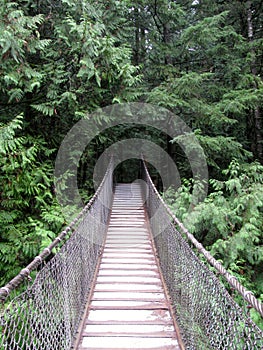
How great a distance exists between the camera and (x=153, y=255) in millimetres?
3707

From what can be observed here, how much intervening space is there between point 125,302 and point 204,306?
1.11 meters

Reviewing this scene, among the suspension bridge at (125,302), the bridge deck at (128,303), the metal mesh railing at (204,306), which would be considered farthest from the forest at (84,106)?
the metal mesh railing at (204,306)

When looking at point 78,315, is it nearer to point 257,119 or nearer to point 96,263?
point 96,263

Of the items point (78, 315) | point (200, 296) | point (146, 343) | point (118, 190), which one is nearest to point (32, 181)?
point (78, 315)

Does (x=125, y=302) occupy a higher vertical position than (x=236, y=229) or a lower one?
lower

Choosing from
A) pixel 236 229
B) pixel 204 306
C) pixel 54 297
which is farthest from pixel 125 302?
pixel 236 229

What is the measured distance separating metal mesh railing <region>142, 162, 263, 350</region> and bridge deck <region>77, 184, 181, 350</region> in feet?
0.53

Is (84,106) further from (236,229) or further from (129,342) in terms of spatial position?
(129,342)

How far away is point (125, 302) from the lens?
102 inches

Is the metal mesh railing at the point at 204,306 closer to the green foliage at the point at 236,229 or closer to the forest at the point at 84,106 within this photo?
the forest at the point at 84,106

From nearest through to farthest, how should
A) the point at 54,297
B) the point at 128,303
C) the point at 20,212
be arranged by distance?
the point at 54,297 → the point at 128,303 → the point at 20,212

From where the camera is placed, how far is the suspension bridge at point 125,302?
1335 millimetres

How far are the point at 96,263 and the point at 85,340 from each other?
1329mm

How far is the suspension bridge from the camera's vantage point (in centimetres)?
133
